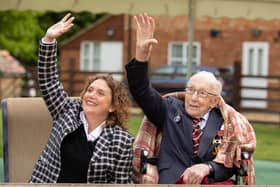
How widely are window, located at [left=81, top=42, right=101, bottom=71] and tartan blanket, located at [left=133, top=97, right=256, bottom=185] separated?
2170 cm

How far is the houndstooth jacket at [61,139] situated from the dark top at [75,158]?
2 centimetres

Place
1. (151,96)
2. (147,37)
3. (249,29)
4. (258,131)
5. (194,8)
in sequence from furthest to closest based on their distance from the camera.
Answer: (249,29), (258,131), (194,8), (151,96), (147,37)

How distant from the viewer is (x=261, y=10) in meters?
6.81

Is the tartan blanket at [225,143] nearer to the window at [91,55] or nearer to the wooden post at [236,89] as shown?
the wooden post at [236,89]

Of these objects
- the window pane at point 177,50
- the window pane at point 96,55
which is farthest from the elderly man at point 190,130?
the window pane at point 96,55

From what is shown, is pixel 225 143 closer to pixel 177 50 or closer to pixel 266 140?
pixel 266 140

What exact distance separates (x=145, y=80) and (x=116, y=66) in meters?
21.3

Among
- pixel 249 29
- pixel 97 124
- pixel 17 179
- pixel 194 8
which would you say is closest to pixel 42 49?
pixel 97 124

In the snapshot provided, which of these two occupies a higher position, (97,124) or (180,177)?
(97,124)

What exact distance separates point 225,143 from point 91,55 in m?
22.2

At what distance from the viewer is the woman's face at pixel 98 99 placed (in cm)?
349

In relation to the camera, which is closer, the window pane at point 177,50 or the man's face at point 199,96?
the man's face at point 199,96

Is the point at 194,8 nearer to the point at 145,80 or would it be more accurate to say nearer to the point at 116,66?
the point at 145,80

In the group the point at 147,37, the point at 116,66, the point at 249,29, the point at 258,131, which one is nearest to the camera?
the point at 147,37
